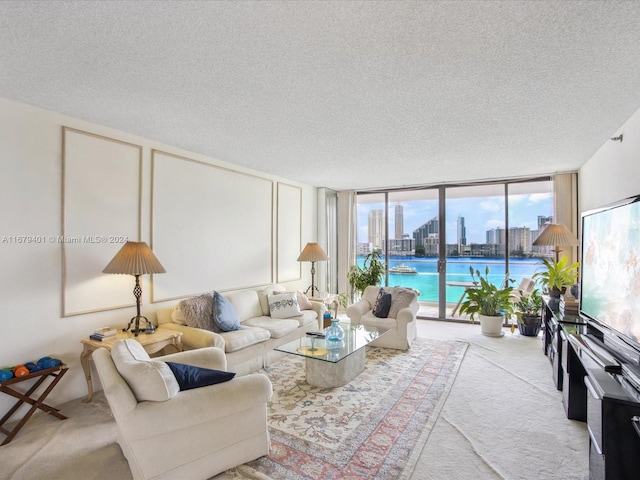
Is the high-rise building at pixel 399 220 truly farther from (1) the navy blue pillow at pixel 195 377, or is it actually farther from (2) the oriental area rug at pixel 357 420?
(1) the navy blue pillow at pixel 195 377

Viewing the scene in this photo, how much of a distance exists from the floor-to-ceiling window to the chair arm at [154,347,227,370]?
448 centimetres

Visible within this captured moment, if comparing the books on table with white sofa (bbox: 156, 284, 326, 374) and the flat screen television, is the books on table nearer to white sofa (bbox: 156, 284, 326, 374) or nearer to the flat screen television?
white sofa (bbox: 156, 284, 326, 374)

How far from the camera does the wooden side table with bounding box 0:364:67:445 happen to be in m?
2.39

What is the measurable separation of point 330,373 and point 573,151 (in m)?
3.82

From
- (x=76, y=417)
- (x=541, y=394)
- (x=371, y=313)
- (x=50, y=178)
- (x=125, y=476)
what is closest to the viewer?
(x=125, y=476)

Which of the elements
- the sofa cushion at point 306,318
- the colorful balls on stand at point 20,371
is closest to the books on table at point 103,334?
the colorful balls on stand at point 20,371

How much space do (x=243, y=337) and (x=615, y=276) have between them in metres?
3.10

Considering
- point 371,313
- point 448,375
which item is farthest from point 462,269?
point 448,375

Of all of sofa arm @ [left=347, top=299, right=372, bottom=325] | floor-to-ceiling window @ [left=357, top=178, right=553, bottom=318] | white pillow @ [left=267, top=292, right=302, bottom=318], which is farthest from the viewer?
floor-to-ceiling window @ [left=357, top=178, right=553, bottom=318]

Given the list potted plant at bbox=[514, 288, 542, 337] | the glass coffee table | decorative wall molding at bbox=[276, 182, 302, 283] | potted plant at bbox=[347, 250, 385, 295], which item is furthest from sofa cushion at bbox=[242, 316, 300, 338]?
potted plant at bbox=[514, 288, 542, 337]

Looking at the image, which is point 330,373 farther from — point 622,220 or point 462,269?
point 462,269

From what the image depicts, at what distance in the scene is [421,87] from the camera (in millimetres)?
2389

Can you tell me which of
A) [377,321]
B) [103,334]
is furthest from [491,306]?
[103,334]

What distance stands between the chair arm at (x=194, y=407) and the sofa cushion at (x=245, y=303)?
2.13 meters
